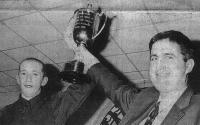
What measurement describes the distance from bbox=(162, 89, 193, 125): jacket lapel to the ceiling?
0.99 metres

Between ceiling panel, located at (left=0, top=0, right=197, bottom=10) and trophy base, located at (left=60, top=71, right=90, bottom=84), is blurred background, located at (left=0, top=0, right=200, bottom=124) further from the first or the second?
trophy base, located at (left=60, top=71, right=90, bottom=84)

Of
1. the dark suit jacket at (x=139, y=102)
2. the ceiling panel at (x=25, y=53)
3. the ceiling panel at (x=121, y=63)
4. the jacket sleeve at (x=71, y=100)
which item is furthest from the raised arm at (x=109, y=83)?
the ceiling panel at (x=25, y=53)

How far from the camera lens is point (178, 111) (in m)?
1.60

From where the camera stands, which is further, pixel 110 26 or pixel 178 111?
pixel 110 26

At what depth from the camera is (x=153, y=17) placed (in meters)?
3.46

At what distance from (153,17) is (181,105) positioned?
1.97 meters

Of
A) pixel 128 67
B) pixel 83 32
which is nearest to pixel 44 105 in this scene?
pixel 83 32

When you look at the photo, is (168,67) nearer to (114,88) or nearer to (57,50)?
(114,88)

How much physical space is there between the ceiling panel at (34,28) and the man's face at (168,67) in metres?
2.17

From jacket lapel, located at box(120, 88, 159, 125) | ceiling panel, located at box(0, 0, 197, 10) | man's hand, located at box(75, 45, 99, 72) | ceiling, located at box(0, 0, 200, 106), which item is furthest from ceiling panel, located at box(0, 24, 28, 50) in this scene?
jacket lapel, located at box(120, 88, 159, 125)

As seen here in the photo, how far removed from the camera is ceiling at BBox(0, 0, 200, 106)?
3330mm

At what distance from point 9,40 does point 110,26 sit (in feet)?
5.23

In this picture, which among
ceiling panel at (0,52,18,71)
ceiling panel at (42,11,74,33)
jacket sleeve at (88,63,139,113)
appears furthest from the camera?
ceiling panel at (0,52,18,71)

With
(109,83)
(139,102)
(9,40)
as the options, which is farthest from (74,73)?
(9,40)
